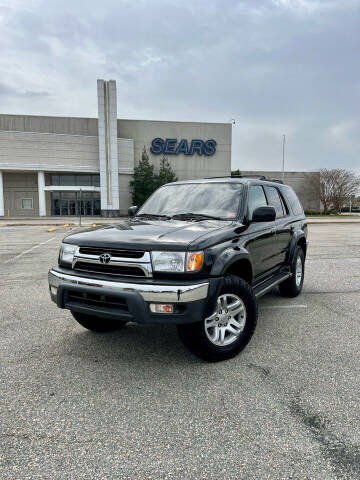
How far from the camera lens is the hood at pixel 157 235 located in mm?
3086

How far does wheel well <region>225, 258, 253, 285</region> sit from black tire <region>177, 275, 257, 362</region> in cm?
29

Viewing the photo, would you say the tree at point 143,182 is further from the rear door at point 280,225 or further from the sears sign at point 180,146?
the rear door at point 280,225

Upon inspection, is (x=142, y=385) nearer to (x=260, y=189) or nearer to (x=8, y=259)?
(x=260, y=189)

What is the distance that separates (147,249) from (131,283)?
0.33 meters

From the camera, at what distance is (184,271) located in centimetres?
302

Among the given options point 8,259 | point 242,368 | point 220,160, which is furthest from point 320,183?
point 242,368

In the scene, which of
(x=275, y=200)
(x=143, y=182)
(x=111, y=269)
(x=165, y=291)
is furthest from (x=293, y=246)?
(x=143, y=182)

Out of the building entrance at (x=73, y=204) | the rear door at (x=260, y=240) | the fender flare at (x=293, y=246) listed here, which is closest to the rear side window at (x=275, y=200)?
the rear door at (x=260, y=240)

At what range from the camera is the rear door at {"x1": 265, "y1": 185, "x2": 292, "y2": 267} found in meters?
4.94

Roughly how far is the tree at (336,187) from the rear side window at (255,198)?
55.2 m

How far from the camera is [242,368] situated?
3.29 metres

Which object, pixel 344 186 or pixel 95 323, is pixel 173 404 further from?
pixel 344 186

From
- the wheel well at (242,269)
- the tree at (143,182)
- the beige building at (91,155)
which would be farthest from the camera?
the tree at (143,182)

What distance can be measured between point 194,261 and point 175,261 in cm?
17
